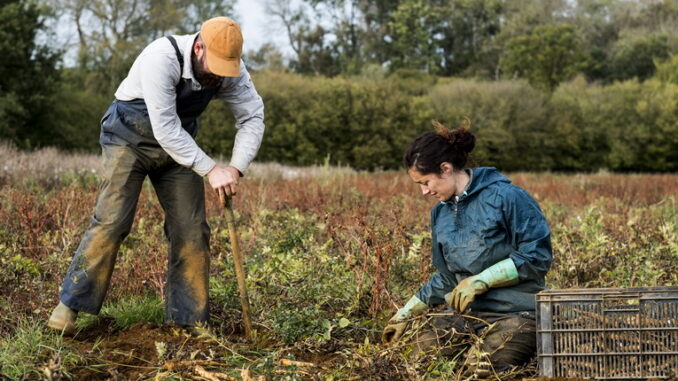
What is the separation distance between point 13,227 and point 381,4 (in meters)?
45.8

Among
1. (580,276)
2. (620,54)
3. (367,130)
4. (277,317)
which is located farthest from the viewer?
(620,54)

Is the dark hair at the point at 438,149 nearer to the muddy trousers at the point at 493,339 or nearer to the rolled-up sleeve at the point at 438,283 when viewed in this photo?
the rolled-up sleeve at the point at 438,283

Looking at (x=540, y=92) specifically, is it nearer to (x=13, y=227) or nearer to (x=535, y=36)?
(x=535, y=36)

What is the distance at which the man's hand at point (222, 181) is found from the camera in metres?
4.36

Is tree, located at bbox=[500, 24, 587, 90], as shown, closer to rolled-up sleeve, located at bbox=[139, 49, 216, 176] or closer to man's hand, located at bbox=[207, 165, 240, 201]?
man's hand, located at bbox=[207, 165, 240, 201]

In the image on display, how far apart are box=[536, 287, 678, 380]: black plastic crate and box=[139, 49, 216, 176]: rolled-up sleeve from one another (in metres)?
2.01

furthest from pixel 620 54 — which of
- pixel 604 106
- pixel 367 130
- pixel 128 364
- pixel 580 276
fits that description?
pixel 128 364

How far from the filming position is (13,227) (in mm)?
6660

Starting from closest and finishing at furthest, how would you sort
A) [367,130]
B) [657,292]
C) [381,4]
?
[657,292], [367,130], [381,4]

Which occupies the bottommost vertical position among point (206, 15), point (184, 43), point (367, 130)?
point (367, 130)

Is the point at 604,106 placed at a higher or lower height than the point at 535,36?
lower

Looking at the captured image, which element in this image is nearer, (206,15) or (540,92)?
(540,92)

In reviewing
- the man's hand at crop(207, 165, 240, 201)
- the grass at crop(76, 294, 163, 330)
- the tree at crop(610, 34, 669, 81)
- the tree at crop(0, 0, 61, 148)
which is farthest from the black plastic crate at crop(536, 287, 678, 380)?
the tree at crop(610, 34, 669, 81)

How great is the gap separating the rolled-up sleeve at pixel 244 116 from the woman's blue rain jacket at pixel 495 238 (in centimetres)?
130
